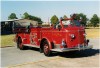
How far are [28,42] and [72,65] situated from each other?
6.37 m

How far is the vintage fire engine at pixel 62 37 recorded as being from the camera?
1294 cm

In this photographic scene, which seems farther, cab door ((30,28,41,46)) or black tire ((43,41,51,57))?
cab door ((30,28,41,46))

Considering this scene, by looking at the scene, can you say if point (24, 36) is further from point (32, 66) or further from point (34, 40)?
point (32, 66)

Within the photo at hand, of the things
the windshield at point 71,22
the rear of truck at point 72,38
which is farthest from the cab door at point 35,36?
the rear of truck at point 72,38

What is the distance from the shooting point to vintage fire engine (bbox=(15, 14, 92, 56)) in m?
12.9

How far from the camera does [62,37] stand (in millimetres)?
13062

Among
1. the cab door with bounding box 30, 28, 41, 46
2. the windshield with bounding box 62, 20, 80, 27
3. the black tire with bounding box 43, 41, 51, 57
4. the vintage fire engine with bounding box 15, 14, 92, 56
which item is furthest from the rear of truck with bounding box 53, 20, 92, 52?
the cab door with bounding box 30, 28, 41, 46

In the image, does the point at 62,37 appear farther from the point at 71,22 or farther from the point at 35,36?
the point at 35,36

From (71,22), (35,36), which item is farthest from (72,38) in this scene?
(35,36)

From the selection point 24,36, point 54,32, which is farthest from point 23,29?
point 54,32

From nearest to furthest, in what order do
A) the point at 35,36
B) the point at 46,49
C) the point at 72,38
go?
the point at 72,38 < the point at 46,49 < the point at 35,36

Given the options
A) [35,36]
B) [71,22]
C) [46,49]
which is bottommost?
[46,49]

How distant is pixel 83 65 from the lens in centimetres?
1082

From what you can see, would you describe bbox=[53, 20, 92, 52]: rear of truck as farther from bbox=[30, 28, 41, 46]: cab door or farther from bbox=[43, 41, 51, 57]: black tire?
bbox=[30, 28, 41, 46]: cab door
